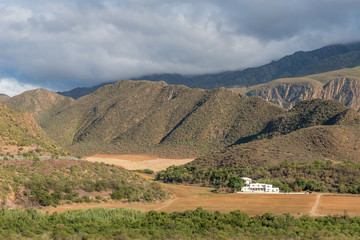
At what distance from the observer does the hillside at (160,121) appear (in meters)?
131

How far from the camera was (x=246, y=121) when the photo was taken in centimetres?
13212

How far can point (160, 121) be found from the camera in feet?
495

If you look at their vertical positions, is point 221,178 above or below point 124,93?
below

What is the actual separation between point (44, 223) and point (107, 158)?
93447mm

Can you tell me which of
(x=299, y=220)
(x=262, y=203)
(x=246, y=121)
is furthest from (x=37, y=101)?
(x=299, y=220)

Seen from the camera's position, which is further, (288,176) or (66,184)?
(288,176)

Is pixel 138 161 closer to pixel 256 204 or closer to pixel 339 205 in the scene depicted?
pixel 256 204

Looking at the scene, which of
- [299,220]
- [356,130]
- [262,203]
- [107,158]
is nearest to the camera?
[299,220]

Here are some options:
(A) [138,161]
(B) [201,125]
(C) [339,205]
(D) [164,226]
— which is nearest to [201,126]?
(B) [201,125]

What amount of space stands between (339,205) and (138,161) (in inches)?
3182

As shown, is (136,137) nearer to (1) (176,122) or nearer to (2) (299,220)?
(1) (176,122)

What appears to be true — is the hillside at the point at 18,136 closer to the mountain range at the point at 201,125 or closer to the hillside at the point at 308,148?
the mountain range at the point at 201,125

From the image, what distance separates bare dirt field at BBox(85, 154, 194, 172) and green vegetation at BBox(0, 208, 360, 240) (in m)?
68.8

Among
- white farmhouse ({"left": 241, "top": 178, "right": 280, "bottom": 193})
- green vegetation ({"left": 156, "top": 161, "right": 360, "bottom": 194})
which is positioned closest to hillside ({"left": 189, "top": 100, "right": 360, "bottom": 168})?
green vegetation ({"left": 156, "top": 161, "right": 360, "bottom": 194})
